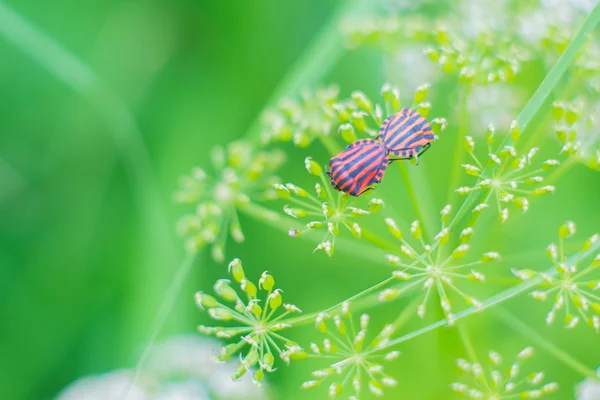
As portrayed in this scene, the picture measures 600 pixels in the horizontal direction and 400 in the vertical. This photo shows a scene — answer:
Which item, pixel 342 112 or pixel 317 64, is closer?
pixel 342 112

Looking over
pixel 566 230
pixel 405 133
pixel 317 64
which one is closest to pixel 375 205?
pixel 405 133

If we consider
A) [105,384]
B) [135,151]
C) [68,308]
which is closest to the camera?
[105,384]

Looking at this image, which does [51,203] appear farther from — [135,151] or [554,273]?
[554,273]

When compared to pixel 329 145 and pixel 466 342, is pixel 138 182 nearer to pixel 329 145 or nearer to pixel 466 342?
pixel 329 145

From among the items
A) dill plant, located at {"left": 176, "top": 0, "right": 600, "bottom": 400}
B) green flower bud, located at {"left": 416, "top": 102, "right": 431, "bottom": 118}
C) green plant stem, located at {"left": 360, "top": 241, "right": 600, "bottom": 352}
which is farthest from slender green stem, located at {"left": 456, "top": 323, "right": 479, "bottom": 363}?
green flower bud, located at {"left": 416, "top": 102, "right": 431, "bottom": 118}

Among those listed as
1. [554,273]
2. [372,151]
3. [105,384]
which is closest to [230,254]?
[105,384]

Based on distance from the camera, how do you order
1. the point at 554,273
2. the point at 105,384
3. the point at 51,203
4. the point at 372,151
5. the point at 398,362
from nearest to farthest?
the point at 554,273 → the point at 372,151 → the point at 105,384 → the point at 398,362 → the point at 51,203
